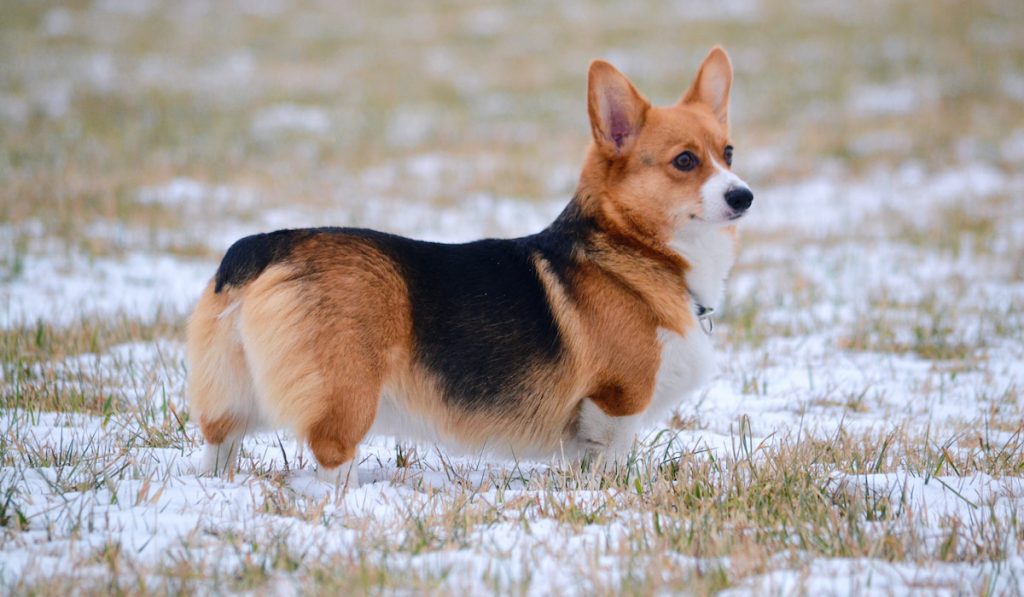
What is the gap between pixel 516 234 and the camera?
10.1 meters

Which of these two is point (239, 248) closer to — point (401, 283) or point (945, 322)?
point (401, 283)

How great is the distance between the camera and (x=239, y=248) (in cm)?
350

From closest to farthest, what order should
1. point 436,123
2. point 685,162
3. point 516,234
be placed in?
point 685,162
point 516,234
point 436,123

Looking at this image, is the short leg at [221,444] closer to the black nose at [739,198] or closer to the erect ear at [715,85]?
the black nose at [739,198]

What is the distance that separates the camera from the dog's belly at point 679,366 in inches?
147

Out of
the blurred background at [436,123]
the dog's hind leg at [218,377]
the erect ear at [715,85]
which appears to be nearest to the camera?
the dog's hind leg at [218,377]

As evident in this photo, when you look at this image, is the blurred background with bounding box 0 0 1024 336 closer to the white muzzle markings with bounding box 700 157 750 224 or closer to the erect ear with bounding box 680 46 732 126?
the erect ear with bounding box 680 46 732 126

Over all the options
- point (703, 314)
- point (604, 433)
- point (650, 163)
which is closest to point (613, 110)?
point (650, 163)

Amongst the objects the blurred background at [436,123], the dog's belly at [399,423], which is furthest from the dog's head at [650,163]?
the blurred background at [436,123]

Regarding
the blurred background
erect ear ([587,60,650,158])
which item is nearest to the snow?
the blurred background

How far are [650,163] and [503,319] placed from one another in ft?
3.18

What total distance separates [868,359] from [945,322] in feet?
4.12

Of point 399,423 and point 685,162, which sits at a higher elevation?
point 685,162

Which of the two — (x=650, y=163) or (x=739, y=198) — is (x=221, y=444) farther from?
(x=739, y=198)
